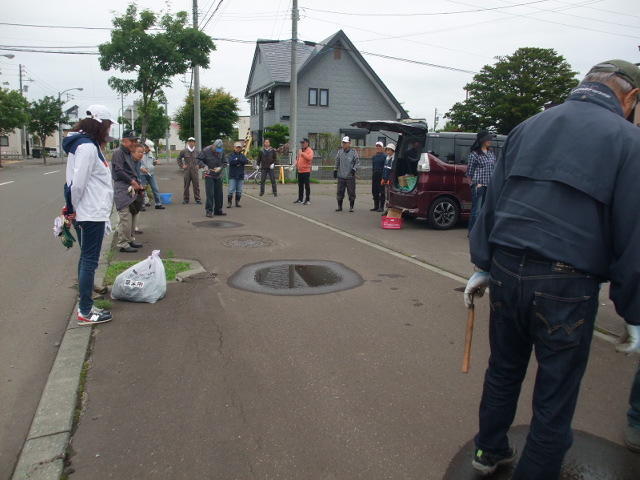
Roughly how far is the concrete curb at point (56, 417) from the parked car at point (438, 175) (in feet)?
23.8

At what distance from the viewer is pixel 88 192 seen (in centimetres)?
455

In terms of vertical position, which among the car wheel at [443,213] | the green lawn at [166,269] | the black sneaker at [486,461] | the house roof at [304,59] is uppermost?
the house roof at [304,59]

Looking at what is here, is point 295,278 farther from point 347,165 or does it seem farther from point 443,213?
point 347,165

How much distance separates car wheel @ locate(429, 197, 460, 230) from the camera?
10.3m

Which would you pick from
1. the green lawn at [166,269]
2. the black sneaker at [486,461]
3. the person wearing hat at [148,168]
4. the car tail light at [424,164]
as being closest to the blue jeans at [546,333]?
the black sneaker at [486,461]

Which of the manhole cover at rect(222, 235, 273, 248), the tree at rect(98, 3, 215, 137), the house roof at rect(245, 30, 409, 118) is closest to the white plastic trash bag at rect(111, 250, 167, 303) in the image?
the manhole cover at rect(222, 235, 273, 248)

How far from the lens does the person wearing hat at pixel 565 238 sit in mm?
2092

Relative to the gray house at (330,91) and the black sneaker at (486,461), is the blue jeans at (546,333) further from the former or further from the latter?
the gray house at (330,91)

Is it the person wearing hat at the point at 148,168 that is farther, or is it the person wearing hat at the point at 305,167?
the person wearing hat at the point at 305,167

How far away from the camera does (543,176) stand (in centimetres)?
219

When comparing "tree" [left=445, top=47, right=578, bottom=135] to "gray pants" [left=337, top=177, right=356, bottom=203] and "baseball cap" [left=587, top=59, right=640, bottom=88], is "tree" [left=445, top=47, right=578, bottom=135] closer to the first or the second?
"gray pants" [left=337, top=177, right=356, bottom=203]

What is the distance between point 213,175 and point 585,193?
399 inches

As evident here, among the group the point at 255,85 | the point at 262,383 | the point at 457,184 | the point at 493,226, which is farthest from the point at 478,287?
the point at 255,85

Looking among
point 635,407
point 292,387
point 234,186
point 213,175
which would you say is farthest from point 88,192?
point 234,186
